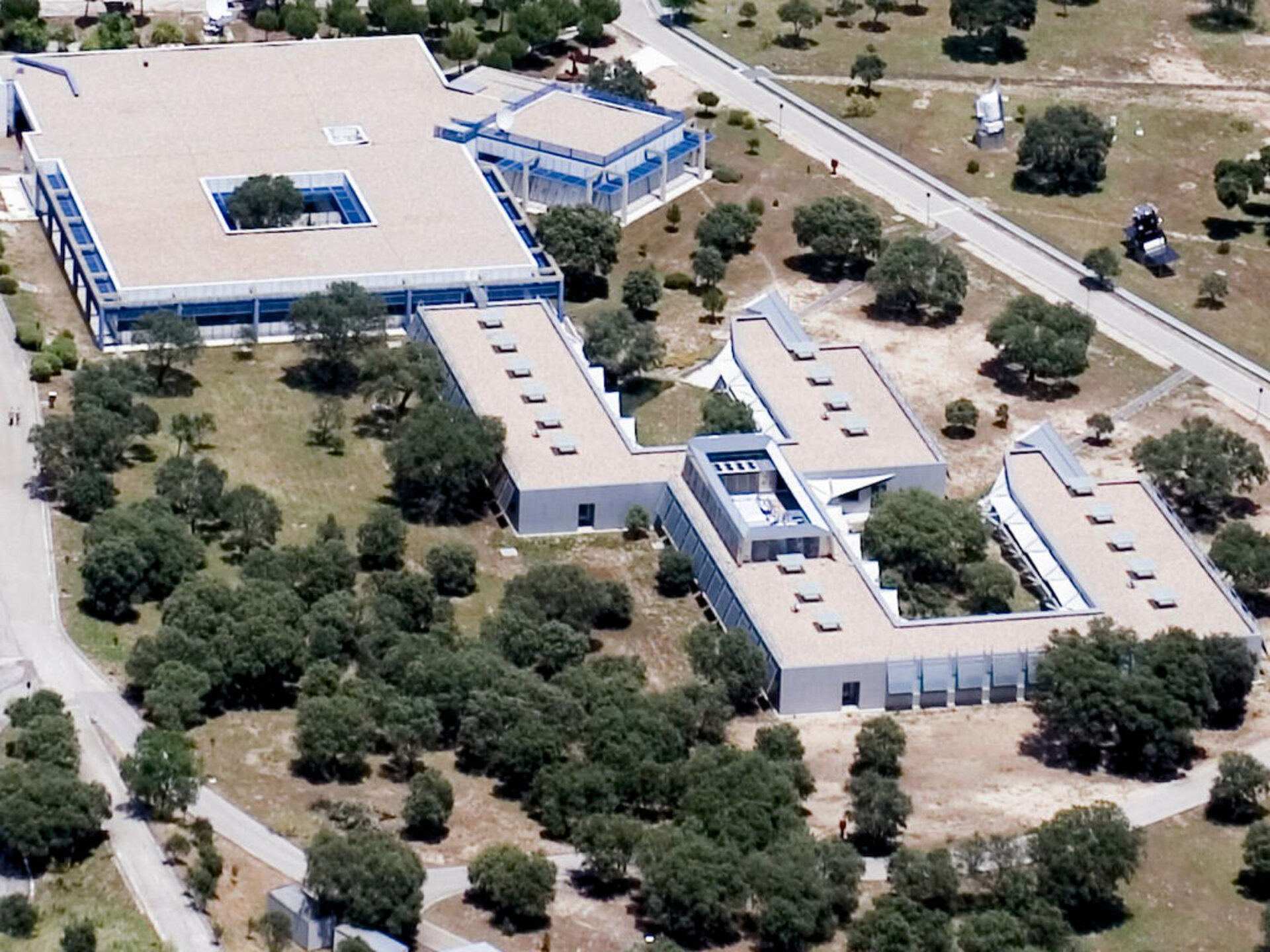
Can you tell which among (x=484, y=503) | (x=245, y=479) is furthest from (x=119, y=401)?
(x=484, y=503)

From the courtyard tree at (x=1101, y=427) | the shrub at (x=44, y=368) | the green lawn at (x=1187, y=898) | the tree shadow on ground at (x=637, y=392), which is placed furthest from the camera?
the tree shadow on ground at (x=637, y=392)

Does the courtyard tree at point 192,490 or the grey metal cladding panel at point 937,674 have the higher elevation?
the courtyard tree at point 192,490

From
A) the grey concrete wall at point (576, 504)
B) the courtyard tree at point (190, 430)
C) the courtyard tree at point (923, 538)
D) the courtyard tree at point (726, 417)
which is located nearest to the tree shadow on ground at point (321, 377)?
the courtyard tree at point (190, 430)

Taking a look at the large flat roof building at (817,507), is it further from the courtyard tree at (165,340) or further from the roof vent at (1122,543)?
the courtyard tree at (165,340)

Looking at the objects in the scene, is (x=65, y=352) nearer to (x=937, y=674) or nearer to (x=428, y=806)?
(x=428, y=806)

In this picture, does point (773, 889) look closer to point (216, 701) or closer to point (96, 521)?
point (216, 701)

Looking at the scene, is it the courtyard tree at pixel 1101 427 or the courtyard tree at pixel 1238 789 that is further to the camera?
the courtyard tree at pixel 1101 427

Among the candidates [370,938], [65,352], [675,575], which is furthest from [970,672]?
[65,352]
